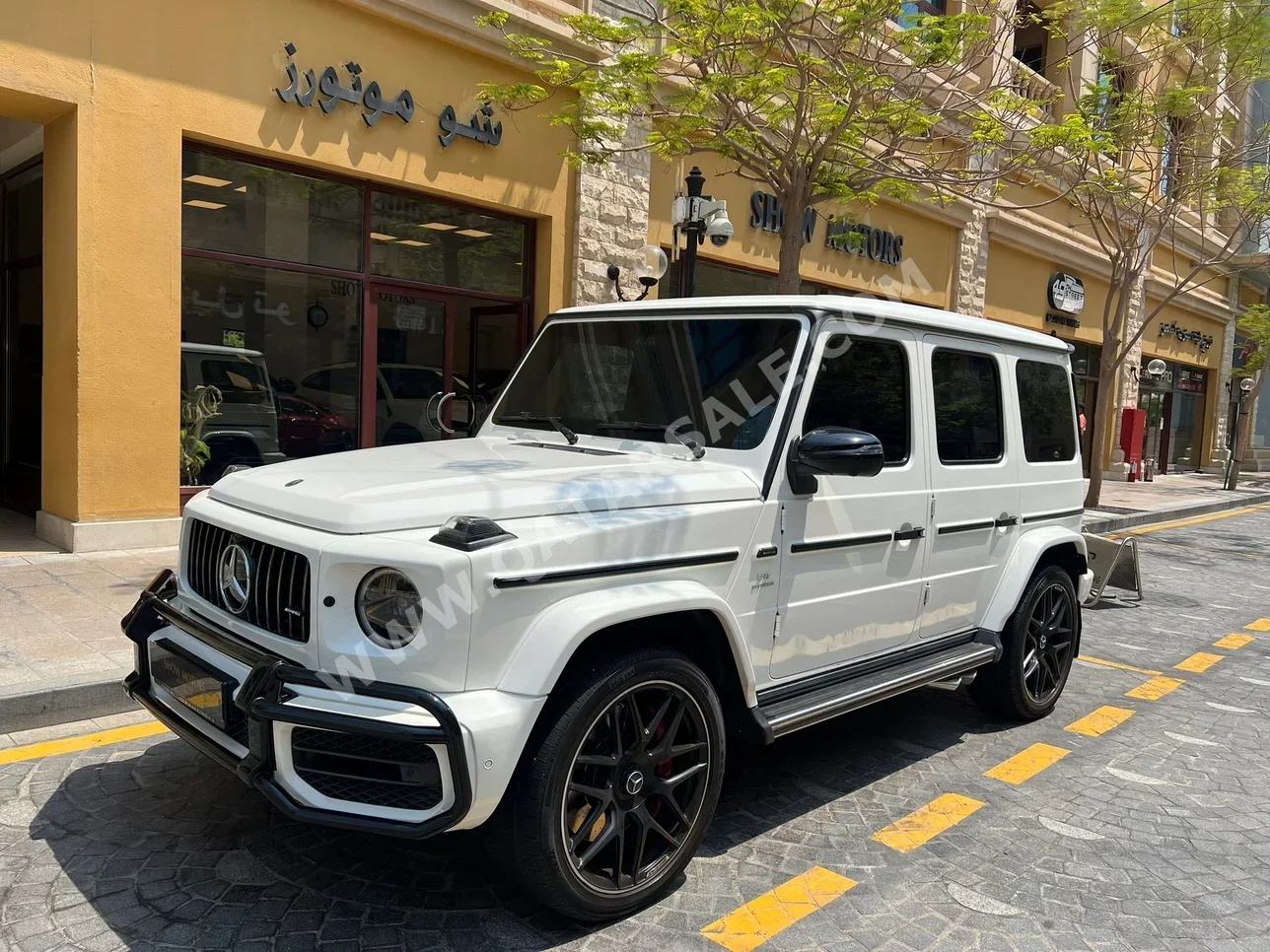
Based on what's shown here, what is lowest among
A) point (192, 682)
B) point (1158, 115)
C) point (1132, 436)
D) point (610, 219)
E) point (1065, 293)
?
point (192, 682)

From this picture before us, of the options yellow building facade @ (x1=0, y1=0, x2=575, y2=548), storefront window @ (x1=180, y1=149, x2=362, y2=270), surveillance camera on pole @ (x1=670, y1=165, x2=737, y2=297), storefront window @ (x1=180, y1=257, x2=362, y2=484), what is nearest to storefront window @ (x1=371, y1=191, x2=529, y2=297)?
yellow building facade @ (x1=0, y1=0, x2=575, y2=548)

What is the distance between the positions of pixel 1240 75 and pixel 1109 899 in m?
14.6

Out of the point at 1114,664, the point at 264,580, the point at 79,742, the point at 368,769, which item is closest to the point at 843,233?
the point at 1114,664

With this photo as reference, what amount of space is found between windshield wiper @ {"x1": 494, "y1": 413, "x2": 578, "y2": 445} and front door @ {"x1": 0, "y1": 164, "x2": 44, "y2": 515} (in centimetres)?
679

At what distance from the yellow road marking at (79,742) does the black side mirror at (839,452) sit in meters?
3.21

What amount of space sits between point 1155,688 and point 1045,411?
2119 millimetres

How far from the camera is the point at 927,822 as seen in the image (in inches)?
150

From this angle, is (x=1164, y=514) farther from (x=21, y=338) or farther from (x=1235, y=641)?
(x=21, y=338)

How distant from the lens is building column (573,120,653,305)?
38.3 ft

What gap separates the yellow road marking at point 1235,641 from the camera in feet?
23.7

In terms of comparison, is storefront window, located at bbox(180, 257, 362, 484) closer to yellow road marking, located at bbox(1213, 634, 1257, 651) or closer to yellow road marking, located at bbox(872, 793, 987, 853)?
yellow road marking, located at bbox(872, 793, 987, 853)

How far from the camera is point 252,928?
2.86 meters

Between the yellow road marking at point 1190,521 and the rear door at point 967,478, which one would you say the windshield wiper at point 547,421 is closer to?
the rear door at point 967,478

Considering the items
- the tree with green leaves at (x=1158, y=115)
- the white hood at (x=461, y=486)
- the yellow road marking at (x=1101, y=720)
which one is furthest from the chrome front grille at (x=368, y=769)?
the tree with green leaves at (x=1158, y=115)
